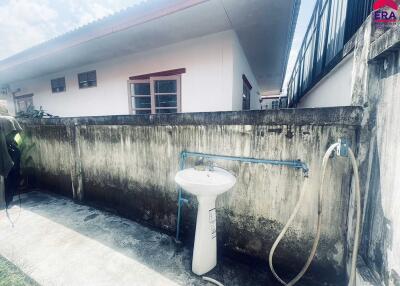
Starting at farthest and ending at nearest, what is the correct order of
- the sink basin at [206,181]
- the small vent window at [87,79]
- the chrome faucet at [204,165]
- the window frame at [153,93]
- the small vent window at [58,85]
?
the small vent window at [58,85], the small vent window at [87,79], the window frame at [153,93], the chrome faucet at [204,165], the sink basin at [206,181]

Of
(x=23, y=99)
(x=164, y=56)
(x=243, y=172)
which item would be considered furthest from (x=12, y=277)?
(x=23, y=99)

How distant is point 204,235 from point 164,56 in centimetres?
551

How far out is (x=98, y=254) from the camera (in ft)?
9.12

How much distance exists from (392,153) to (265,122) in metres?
1.15

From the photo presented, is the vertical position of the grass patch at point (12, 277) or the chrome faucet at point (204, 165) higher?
the chrome faucet at point (204, 165)

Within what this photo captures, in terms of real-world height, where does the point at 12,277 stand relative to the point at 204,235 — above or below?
below

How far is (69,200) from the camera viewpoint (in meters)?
4.68

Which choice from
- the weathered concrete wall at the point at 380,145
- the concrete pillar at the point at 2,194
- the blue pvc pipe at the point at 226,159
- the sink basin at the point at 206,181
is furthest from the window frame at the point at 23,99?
the weathered concrete wall at the point at 380,145

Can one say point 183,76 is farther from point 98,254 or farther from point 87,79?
point 98,254

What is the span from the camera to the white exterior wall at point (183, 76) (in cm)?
532

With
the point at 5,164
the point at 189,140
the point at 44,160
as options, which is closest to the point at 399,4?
the point at 189,140

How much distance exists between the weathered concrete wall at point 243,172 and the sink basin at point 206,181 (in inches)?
13.0

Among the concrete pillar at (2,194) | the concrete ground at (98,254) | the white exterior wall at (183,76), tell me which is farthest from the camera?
the white exterior wall at (183,76)

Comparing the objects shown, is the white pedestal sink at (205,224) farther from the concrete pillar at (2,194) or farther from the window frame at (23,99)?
the window frame at (23,99)
